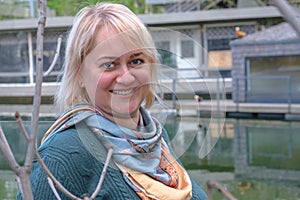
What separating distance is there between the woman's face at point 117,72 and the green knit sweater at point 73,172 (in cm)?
8

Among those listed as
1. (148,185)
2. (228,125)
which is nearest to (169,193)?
(148,185)

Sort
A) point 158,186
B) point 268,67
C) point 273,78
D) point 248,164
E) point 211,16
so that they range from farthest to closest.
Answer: point 211,16
point 268,67
point 273,78
point 248,164
point 158,186

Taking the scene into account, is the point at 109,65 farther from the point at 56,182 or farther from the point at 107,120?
the point at 56,182

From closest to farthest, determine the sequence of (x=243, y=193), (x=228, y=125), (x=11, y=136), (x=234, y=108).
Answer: (x=243, y=193), (x=11, y=136), (x=228, y=125), (x=234, y=108)

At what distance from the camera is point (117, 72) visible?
2.38 feet

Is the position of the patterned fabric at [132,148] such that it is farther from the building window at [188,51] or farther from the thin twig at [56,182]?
the thin twig at [56,182]

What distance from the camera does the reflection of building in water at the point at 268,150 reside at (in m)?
4.40

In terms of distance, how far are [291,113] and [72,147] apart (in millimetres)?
7023

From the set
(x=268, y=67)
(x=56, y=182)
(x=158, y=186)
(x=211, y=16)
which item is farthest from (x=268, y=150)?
(x=211, y=16)

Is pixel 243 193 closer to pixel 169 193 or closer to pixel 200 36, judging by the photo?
pixel 169 193

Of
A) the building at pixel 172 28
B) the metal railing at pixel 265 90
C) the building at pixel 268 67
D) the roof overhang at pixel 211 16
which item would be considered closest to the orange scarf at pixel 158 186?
the metal railing at pixel 265 90

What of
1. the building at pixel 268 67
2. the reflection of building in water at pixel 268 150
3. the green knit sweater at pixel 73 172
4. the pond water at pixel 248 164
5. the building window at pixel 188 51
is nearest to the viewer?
the building window at pixel 188 51

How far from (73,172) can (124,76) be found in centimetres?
18

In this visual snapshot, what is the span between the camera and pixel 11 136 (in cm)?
529
